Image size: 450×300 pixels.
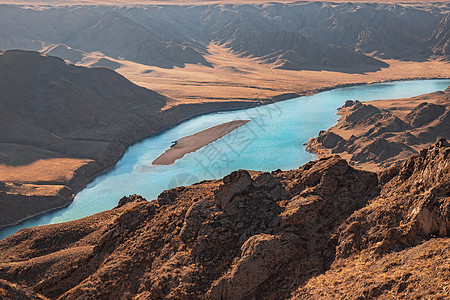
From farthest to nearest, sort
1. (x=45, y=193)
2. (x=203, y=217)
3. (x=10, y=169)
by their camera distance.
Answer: (x=10, y=169), (x=45, y=193), (x=203, y=217)

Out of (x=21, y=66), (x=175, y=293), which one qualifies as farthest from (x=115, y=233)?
(x=21, y=66)

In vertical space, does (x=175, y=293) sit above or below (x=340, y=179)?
below

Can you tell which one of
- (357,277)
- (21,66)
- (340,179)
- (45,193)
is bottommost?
(45,193)

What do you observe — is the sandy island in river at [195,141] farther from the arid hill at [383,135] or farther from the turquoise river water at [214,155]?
the arid hill at [383,135]

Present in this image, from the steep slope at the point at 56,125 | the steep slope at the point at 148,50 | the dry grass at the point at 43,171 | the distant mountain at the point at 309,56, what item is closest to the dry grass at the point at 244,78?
the distant mountain at the point at 309,56

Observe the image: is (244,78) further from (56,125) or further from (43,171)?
(43,171)

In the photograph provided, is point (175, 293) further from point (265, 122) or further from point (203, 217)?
point (265, 122)
